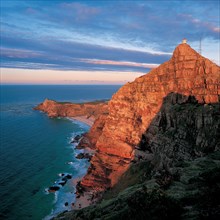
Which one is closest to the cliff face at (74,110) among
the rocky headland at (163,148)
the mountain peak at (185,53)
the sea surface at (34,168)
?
Answer: the sea surface at (34,168)

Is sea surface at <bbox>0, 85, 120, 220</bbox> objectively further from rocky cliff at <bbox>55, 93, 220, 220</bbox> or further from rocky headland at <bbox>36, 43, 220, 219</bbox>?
rocky cliff at <bbox>55, 93, 220, 220</bbox>

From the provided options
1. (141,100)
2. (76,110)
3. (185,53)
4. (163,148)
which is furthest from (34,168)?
(76,110)

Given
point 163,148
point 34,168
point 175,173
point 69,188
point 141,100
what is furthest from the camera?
point 34,168

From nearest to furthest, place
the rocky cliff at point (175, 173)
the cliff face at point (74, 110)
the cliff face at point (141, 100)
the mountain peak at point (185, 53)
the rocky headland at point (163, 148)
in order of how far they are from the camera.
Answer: the rocky cliff at point (175, 173) < the rocky headland at point (163, 148) < the cliff face at point (141, 100) < the mountain peak at point (185, 53) < the cliff face at point (74, 110)

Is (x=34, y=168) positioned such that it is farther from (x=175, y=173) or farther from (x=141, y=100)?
(x=175, y=173)

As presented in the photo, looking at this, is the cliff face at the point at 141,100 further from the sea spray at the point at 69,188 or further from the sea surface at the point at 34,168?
the sea surface at the point at 34,168

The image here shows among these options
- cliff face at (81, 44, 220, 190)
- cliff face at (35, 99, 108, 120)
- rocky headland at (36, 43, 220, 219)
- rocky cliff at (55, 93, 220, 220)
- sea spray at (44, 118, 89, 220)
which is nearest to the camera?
rocky cliff at (55, 93, 220, 220)

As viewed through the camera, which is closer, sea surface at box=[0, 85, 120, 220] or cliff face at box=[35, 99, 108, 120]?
sea surface at box=[0, 85, 120, 220]

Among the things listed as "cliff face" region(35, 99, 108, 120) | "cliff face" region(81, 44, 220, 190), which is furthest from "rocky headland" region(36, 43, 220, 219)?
"cliff face" region(35, 99, 108, 120)
